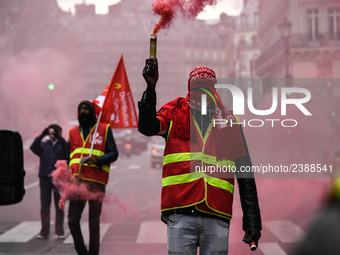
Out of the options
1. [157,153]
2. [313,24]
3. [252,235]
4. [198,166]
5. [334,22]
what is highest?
[313,24]

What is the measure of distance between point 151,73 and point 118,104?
13.0ft

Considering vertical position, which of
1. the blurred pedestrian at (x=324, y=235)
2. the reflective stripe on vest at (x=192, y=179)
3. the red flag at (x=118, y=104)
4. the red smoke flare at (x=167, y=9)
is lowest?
the reflective stripe on vest at (x=192, y=179)

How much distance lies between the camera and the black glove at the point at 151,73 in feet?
11.3

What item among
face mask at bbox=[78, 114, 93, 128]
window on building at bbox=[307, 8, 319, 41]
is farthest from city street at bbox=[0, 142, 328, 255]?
window on building at bbox=[307, 8, 319, 41]

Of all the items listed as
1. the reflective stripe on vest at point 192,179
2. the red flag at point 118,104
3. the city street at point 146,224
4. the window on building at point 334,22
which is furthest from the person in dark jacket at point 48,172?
the window on building at point 334,22

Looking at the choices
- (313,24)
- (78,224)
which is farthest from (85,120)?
(313,24)

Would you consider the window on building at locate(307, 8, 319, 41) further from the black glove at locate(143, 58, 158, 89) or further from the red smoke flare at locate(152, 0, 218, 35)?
the black glove at locate(143, 58, 158, 89)

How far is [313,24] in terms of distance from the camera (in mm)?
28297

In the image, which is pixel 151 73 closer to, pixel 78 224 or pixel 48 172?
pixel 78 224

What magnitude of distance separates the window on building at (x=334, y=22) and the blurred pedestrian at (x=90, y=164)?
56.7ft

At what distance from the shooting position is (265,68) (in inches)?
1462

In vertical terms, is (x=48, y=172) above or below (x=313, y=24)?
below

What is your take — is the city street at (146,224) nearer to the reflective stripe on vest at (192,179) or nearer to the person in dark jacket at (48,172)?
the person in dark jacket at (48,172)

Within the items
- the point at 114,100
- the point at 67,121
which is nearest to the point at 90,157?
the point at 114,100
